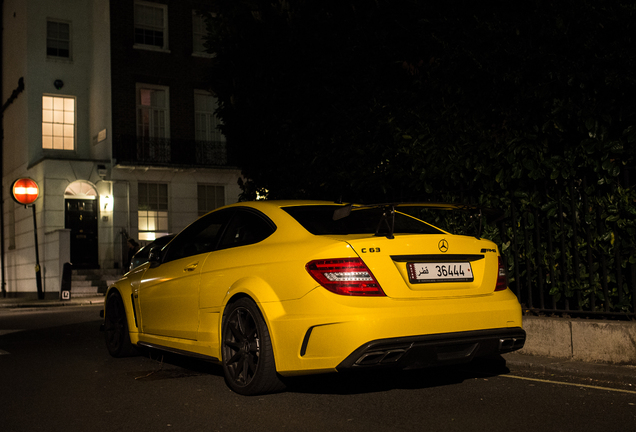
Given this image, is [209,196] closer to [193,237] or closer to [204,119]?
[204,119]

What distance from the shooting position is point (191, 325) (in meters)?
6.20

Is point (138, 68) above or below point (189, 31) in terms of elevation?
below

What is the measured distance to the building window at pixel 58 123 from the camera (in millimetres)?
28781

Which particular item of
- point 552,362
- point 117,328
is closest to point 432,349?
point 552,362

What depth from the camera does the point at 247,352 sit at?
17.8 ft

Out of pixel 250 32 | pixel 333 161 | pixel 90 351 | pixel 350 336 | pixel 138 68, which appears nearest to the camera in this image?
pixel 350 336

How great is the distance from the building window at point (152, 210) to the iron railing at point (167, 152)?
106cm

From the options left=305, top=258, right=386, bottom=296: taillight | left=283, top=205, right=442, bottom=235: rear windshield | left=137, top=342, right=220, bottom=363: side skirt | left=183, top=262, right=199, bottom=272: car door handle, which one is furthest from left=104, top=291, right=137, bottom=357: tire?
left=305, top=258, right=386, bottom=296: taillight

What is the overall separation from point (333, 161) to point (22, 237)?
75.0 ft

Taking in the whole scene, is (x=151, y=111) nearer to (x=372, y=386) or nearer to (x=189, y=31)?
(x=189, y=31)

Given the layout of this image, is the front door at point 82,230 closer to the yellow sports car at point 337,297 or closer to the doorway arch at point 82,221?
the doorway arch at point 82,221

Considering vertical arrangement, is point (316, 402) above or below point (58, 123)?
below

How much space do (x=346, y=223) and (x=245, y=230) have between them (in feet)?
2.86

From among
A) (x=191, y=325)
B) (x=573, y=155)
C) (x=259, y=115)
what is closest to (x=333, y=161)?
(x=259, y=115)
